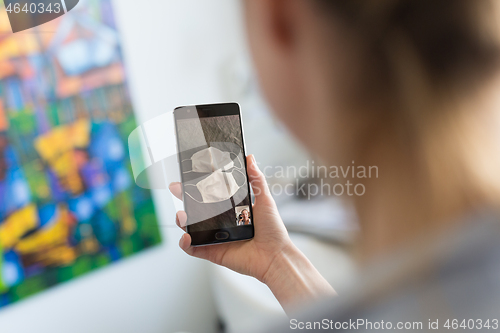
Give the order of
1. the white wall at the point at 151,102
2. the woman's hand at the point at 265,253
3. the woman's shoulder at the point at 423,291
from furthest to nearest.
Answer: the white wall at the point at 151,102 → the woman's hand at the point at 265,253 → the woman's shoulder at the point at 423,291

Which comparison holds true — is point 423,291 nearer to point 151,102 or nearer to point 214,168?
point 214,168

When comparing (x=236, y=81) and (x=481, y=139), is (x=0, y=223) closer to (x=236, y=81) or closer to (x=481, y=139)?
(x=236, y=81)

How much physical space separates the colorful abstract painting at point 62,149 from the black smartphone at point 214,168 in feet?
0.70

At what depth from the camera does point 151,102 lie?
0.51 metres

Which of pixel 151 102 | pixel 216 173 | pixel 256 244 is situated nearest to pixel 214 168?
pixel 216 173

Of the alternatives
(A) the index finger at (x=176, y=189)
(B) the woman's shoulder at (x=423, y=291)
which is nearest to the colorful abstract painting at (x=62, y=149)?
(A) the index finger at (x=176, y=189)

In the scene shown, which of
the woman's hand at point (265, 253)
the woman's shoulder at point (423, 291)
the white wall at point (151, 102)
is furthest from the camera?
the white wall at point (151, 102)

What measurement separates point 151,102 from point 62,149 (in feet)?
0.50

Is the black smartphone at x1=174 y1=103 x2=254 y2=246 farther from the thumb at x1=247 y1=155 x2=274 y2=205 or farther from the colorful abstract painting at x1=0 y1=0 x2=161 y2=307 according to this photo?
the colorful abstract painting at x1=0 y1=0 x2=161 y2=307

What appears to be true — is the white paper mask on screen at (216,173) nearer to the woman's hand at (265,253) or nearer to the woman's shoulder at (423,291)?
the woman's hand at (265,253)

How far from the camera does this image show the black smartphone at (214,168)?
1.17 ft

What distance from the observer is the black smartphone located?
0.36 metres

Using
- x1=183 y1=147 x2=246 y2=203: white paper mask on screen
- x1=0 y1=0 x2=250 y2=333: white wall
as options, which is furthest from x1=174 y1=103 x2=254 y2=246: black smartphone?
x1=0 y1=0 x2=250 y2=333: white wall

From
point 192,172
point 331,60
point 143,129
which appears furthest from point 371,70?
point 143,129
